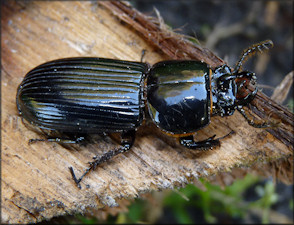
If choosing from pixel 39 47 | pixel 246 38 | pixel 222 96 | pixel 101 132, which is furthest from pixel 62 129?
pixel 246 38

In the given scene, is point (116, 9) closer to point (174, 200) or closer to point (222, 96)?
point (222, 96)

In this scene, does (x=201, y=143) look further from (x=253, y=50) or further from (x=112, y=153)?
(x=253, y=50)

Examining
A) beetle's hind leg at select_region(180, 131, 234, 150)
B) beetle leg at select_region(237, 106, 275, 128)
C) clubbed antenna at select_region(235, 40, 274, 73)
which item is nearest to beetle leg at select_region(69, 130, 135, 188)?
beetle's hind leg at select_region(180, 131, 234, 150)

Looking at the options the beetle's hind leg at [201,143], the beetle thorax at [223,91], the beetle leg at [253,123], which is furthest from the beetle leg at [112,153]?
the beetle leg at [253,123]

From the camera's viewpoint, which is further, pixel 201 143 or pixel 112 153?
pixel 112 153

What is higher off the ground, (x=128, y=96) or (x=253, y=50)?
(x=253, y=50)

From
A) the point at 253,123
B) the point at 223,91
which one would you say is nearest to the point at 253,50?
the point at 223,91

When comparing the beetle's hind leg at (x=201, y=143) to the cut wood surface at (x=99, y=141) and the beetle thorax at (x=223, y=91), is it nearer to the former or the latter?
the cut wood surface at (x=99, y=141)

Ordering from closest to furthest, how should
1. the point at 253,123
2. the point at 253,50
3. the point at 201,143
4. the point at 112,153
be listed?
1. the point at 253,123
2. the point at 253,50
3. the point at 201,143
4. the point at 112,153
